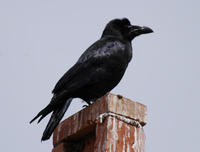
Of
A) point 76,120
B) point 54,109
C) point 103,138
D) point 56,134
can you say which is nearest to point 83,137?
point 76,120

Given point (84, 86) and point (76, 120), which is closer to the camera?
point (76, 120)

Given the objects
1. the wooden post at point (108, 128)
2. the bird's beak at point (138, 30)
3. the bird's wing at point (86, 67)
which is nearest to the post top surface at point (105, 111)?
the wooden post at point (108, 128)

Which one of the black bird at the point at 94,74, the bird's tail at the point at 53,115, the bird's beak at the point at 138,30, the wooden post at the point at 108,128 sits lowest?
the wooden post at the point at 108,128

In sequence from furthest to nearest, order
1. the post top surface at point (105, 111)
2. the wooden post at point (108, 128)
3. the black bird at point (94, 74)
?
the black bird at point (94, 74), the post top surface at point (105, 111), the wooden post at point (108, 128)

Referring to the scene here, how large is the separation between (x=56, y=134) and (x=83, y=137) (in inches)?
15.8

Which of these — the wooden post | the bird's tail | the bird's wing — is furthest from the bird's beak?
the wooden post

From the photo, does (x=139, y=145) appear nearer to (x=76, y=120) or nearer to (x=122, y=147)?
(x=122, y=147)

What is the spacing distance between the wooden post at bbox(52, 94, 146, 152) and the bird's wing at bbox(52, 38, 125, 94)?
184 centimetres

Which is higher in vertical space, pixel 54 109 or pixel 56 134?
pixel 54 109

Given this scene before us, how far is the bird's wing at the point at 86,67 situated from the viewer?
5.66 m

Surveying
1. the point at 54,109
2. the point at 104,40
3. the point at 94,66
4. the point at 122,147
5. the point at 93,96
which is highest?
the point at 104,40

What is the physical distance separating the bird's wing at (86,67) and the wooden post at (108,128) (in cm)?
184

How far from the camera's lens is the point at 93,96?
5832mm

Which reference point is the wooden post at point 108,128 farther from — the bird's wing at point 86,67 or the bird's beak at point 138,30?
the bird's beak at point 138,30
